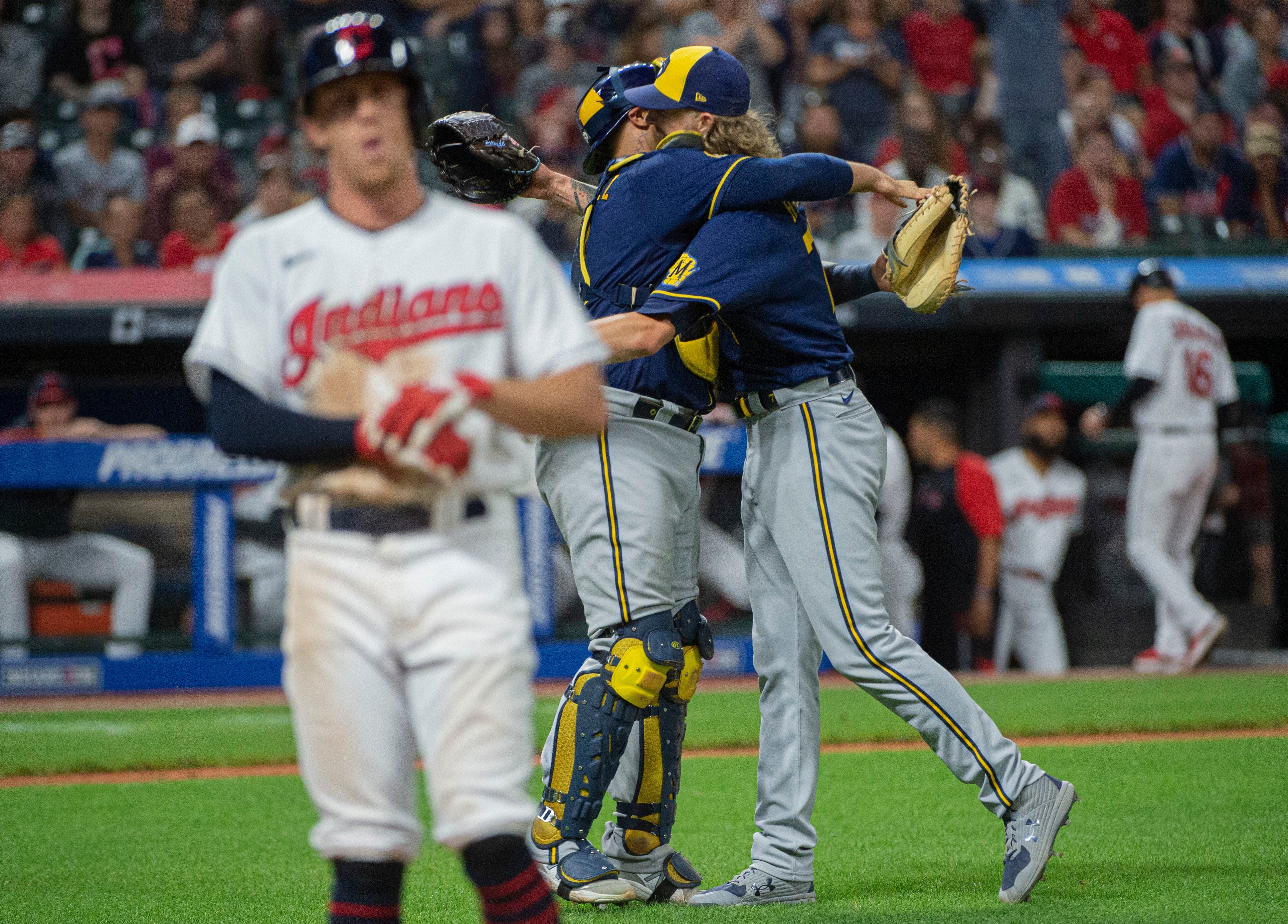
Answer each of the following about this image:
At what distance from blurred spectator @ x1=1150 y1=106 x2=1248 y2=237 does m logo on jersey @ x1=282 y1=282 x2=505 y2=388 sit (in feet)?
30.1

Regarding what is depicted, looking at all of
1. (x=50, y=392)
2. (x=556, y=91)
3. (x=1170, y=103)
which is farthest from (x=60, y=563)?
(x=1170, y=103)

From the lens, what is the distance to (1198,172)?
10578mm

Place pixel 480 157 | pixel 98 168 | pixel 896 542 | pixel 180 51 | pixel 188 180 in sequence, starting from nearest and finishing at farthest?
pixel 480 157
pixel 896 542
pixel 188 180
pixel 98 168
pixel 180 51

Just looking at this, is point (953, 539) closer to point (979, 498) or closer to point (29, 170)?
point (979, 498)

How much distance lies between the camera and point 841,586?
3.17m

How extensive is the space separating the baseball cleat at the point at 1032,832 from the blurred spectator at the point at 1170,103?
914cm

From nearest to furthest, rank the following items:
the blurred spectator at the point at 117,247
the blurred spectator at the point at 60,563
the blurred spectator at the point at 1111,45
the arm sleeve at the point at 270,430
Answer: the arm sleeve at the point at 270,430 < the blurred spectator at the point at 60,563 < the blurred spectator at the point at 117,247 < the blurred spectator at the point at 1111,45

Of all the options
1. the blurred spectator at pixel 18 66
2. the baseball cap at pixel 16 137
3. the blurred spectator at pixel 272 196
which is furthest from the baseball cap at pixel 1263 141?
the blurred spectator at pixel 18 66

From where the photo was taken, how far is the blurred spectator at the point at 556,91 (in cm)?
1010

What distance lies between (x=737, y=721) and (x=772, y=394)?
3.44 m

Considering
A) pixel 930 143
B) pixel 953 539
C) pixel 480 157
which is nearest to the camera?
pixel 480 157

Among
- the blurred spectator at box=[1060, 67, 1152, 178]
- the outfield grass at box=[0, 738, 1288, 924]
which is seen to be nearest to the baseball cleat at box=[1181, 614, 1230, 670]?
the outfield grass at box=[0, 738, 1288, 924]

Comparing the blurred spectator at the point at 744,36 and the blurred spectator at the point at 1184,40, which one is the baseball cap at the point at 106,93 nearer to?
the blurred spectator at the point at 744,36

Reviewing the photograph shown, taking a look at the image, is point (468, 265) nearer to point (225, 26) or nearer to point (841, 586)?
point (841, 586)
